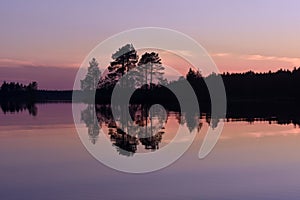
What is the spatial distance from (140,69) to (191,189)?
81.6 meters

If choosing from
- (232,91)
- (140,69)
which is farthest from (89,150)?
(232,91)

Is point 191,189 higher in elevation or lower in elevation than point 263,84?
lower

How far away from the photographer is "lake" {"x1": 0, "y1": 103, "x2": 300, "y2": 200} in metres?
14.6

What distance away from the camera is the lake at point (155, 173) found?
14.6m

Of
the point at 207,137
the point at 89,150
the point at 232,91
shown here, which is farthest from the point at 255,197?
the point at 232,91

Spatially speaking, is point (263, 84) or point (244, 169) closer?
point (244, 169)

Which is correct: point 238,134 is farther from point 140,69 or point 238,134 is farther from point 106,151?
point 140,69

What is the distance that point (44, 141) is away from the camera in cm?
2738

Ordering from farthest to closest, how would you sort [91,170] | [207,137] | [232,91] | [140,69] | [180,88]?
1. [232,91]
2. [180,88]
3. [140,69]
4. [207,137]
5. [91,170]

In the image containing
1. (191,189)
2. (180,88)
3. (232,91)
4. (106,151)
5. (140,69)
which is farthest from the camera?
(232,91)

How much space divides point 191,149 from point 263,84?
346ft

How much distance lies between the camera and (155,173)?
→ 1809 cm

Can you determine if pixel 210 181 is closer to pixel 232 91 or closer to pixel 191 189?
pixel 191 189

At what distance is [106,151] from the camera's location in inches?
928
